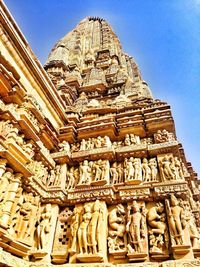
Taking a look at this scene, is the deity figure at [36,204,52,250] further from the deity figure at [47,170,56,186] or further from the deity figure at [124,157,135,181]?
the deity figure at [124,157,135,181]

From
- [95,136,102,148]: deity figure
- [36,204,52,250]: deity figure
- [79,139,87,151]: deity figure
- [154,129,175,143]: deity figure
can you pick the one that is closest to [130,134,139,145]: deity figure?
[154,129,175,143]: deity figure

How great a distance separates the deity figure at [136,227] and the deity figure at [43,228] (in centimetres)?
167

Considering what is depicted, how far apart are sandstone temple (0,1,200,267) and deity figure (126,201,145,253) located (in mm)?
17

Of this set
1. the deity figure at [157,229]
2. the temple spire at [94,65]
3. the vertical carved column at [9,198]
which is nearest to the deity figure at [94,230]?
the deity figure at [157,229]

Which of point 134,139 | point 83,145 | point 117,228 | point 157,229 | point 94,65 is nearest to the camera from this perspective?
point 157,229

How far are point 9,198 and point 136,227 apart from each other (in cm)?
239

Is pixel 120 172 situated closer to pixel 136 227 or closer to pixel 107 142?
pixel 107 142

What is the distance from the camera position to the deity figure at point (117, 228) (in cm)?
433

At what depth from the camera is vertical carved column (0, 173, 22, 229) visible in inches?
145

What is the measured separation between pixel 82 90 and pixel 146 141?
6.13m

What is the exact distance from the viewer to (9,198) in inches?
156

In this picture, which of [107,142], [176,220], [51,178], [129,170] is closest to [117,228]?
[176,220]

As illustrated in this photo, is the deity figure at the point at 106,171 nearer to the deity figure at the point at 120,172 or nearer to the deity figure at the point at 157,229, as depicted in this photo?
the deity figure at the point at 120,172

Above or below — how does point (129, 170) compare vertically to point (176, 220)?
above
